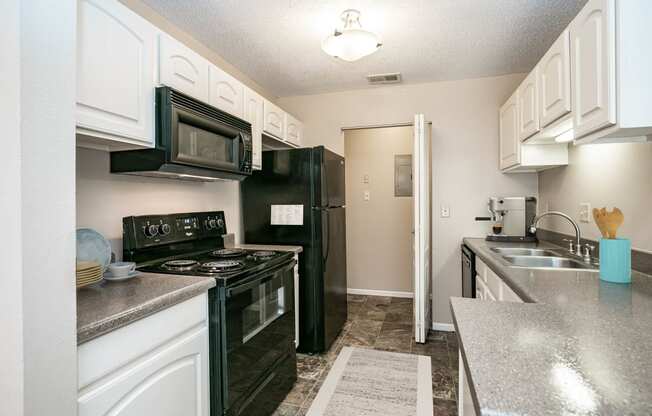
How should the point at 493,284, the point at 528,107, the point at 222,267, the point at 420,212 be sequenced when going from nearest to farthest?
the point at 222,267
the point at 493,284
the point at 528,107
the point at 420,212

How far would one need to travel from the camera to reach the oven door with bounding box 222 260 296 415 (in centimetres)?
154

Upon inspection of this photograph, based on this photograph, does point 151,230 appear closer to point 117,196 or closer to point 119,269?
point 117,196

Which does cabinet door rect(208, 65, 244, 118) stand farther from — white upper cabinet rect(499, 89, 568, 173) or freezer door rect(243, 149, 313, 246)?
white upper cabinet rect(499, 89, 568, 173)

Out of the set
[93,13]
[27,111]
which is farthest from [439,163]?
[27,111]

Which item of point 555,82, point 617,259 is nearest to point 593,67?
point 555,82

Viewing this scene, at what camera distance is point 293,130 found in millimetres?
3168

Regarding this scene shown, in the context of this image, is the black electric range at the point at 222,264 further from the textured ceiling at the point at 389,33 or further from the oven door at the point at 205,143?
the textured ceiling at the point at 389,33

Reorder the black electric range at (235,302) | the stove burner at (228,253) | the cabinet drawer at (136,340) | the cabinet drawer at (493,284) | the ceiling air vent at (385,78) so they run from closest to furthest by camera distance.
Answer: the cabinet drawer at (136,340) → the black electric range at (235,302) → the cabinet drawer at (493,284) → the stove burner at (228,253) → the ceiling air vent at (385,78)

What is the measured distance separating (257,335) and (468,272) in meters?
1.85

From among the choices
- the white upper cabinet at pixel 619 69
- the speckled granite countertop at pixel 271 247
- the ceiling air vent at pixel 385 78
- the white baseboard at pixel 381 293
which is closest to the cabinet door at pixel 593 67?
the white upper cabinet at pixel 619 69

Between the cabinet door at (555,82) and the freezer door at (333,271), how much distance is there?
162cm

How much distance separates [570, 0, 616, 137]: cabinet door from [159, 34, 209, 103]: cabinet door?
6.01 feet

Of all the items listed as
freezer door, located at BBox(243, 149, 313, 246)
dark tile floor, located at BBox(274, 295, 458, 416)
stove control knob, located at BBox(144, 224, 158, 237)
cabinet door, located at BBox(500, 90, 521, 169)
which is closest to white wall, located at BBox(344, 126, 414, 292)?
dark tile floor, located at BBox(274, 295, 458, 416)

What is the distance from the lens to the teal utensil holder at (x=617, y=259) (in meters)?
1.37
